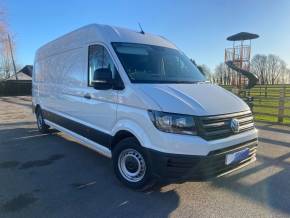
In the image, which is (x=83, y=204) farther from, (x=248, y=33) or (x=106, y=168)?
(x=248, y=33)

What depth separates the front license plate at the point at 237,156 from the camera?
3.52 m

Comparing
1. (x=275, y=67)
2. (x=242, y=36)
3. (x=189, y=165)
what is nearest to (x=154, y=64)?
(x=189, y=165)

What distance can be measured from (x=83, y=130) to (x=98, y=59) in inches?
59.2

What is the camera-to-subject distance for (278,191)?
4008 millimetres

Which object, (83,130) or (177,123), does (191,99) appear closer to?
(177,123)

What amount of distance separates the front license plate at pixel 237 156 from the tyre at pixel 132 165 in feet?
3.51

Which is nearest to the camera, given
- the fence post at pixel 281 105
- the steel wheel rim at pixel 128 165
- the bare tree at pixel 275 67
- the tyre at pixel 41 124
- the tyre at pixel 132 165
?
the tyre at pixel 132 165

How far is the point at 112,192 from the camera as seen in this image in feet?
12.9

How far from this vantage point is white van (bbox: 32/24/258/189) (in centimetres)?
332

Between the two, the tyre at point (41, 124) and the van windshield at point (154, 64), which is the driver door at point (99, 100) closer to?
the van windshield at point (154, 64)

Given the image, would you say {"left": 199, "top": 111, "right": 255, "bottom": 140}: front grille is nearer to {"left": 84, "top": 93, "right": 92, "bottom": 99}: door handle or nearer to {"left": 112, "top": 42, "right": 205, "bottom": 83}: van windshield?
{"left": 112, "top": 42, "right": 205, "bottom": 83}: van windshield

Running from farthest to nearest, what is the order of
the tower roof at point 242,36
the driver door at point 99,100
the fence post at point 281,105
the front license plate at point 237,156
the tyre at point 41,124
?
the tower roof at point 242,36, the fence post at point 281,105, the tyre at point 41,124, the driver door at point 99,100, the front license plate at point 237,156

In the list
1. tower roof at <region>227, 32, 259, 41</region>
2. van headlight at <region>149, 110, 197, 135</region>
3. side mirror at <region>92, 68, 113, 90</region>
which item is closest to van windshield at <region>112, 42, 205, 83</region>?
side mirror at <region>92, 68, 113, 90</region>

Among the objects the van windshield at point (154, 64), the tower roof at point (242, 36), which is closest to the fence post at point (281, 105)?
the van windshield at point (154, 64)
